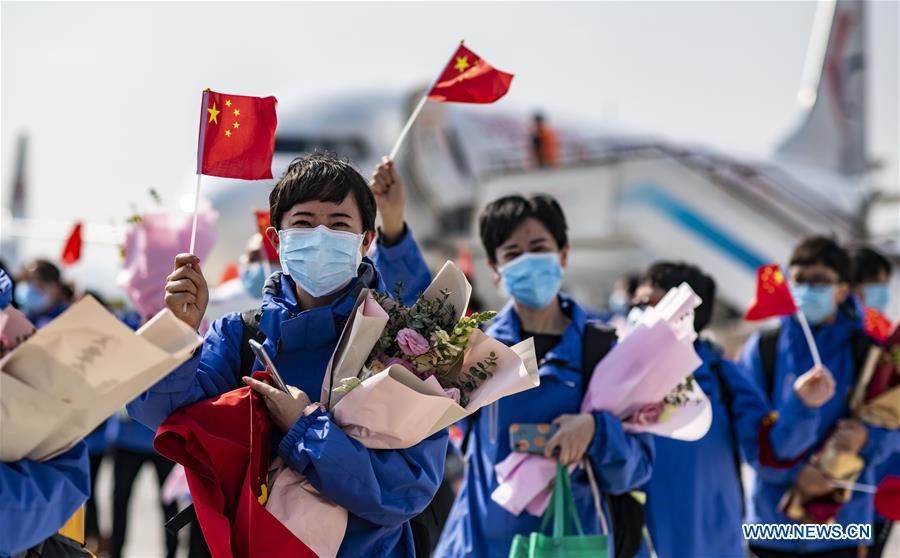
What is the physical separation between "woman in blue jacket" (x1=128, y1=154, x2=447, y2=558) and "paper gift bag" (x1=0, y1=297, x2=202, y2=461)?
244 millimetres

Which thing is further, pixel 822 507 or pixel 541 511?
pixel 822 507

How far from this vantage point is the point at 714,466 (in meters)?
3.94

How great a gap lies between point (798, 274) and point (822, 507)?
105 centimetres

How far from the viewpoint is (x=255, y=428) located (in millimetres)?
2045

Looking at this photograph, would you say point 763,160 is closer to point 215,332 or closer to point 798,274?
point 798,274

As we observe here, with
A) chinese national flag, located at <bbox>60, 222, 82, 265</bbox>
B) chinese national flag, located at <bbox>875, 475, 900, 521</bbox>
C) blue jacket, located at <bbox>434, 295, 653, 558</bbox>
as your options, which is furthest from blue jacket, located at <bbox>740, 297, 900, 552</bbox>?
chinese national flag, located at <bbox>60, 222, 82, 265</bbox>

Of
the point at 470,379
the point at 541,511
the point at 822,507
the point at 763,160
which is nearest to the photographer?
the point at 470,379

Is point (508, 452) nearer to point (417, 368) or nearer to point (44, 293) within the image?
point (417, 368)

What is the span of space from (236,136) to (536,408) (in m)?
1.30

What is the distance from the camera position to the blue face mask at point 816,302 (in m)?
4.47

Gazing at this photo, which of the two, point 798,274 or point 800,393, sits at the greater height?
point 798,274

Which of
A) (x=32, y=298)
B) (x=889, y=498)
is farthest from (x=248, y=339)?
(x=32, y=298)

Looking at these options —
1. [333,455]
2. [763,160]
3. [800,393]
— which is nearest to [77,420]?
[333,455]

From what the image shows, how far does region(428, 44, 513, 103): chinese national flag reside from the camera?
11.0 feet
